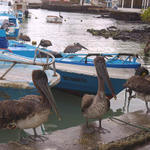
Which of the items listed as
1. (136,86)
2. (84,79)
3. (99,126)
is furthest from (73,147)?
(84,79)

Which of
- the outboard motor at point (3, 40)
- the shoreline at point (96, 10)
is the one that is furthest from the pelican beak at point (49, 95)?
the shoreline at point (96, 10)

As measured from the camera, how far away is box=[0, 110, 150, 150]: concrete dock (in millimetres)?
5523

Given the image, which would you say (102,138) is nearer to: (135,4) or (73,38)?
(73,38)

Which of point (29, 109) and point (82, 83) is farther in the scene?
point (82, 83)

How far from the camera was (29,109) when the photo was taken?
542 cm

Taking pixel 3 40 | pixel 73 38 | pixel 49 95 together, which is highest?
pixel 3 40

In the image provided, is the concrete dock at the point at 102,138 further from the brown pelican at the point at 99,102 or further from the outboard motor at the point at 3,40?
the outboard motor at the point at 3,40

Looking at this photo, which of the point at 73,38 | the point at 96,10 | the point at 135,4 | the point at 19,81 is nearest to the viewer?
the point at 19,81

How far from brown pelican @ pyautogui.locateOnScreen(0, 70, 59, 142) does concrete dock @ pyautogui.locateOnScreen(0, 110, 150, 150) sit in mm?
421

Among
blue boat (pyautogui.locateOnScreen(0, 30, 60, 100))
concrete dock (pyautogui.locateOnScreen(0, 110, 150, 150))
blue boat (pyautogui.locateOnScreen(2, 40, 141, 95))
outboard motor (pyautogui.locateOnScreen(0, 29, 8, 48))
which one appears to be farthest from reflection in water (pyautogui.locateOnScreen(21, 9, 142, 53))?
concrete dock (pyautogui.locateOnScreen(0, 110, 150, 150))

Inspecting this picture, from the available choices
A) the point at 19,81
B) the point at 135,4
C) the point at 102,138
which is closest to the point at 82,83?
the point at 19,81

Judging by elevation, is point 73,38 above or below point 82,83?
below

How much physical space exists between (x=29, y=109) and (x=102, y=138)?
1569 millimetres

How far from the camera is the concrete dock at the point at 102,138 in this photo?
5523mm
